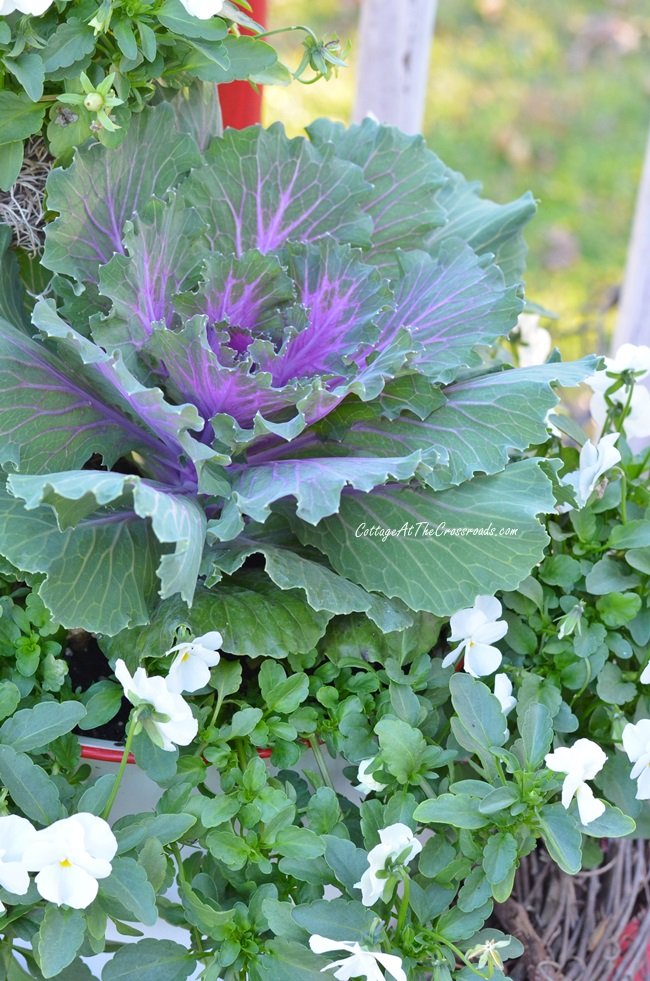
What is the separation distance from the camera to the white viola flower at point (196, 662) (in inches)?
30.4

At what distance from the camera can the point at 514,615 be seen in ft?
3.17

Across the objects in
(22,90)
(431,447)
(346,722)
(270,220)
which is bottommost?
(346,722)

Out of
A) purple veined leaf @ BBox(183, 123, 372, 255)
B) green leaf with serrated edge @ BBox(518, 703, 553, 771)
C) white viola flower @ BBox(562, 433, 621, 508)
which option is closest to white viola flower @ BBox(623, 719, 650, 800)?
green leaf with serrated edge @ BBox(518, 703, 553, 771)

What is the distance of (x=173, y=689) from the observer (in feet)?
2.52

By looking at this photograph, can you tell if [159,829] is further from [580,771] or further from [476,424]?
[476,424]

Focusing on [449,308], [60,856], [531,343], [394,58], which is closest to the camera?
[60,856]

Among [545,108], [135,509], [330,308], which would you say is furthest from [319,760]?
[545,108]

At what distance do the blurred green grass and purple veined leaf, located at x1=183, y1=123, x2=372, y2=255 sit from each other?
1439 millimetres

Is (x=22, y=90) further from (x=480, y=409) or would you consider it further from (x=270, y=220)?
(x=480, y=409)

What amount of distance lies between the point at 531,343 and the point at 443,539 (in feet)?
1.38

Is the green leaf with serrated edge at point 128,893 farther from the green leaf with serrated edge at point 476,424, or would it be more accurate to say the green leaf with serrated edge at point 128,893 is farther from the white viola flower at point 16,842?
the green leaf with serrated edge at point 476,424

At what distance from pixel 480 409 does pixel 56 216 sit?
426mm

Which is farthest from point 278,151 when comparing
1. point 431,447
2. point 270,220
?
point 431,447

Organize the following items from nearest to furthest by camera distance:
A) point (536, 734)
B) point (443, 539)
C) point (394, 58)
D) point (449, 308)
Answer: point (536, 734) < point (443, 539) < point (449, 308) < point (394, 58)
